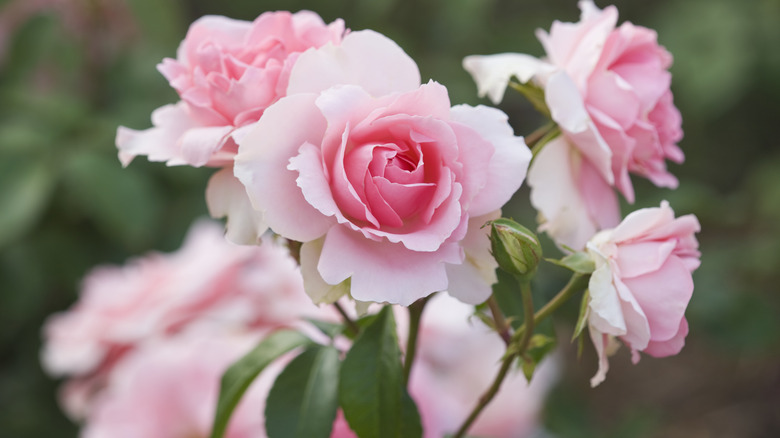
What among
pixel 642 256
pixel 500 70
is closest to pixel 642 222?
pixel 642 256

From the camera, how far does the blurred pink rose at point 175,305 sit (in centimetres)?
66

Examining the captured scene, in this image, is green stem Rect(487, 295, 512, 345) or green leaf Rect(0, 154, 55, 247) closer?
green stem Rect(487, 295, 512, 345)

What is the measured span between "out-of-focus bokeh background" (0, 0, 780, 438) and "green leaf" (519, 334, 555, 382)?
0.52 metres

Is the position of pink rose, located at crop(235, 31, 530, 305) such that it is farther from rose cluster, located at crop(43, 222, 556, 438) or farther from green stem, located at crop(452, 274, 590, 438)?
Answer: rose cluster, located at crop(43, 222, 556, 438)

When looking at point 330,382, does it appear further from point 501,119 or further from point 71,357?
point 71,357

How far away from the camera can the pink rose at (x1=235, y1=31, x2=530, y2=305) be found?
0.30 metres

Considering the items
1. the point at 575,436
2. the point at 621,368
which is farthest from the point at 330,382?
the point at 621,368

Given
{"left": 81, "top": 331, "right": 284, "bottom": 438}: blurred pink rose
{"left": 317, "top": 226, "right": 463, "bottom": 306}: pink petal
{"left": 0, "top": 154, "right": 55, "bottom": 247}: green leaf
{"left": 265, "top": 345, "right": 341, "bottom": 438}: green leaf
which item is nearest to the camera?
{"left": 317, "top": 226, "right": 463, "bottom": 306}: pink petal

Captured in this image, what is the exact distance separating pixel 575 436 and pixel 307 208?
0.69 metres

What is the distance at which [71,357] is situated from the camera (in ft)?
2.21

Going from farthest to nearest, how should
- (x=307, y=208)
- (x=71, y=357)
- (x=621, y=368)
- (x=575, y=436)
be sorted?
1. (x=621, y=368)
2. (x=575, y=436)
3. (x=71, y=357)
4. (x=307, y=208)

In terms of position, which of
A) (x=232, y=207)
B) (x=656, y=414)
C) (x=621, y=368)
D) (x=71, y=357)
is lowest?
(x=621, y=368)

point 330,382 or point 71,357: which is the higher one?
point 330,382

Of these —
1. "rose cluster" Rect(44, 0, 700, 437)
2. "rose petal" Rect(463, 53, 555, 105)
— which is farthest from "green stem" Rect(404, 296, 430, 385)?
"rose petal" Rect(463, 53, 555, 105)
